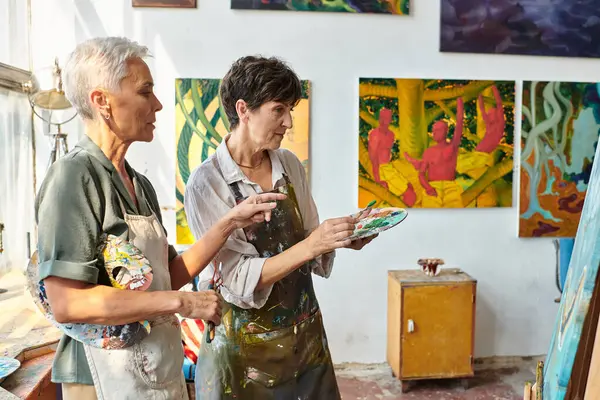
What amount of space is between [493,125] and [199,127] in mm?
2143

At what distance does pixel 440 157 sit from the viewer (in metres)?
3.95

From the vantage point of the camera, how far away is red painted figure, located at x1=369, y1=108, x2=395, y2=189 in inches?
153

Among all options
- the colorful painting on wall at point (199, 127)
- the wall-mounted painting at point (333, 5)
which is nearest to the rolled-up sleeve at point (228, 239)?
the colorful painting on wall at point (199, 127)

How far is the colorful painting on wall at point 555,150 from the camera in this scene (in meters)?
3.99

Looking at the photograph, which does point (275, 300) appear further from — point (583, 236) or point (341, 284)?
point (341, 284)

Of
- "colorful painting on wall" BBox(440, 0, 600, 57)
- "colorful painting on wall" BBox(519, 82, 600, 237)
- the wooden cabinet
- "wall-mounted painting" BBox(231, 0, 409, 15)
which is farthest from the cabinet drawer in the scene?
"wall-mounted painting" BBox(231, 0, 409, 15)

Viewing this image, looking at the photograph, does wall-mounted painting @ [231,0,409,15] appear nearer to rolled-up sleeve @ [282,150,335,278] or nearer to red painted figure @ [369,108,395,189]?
red painted figure @ [369,108,395,189]

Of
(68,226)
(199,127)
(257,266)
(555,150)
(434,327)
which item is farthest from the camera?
(555,150)

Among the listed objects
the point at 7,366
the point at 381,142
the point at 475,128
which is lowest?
the point at 7,366

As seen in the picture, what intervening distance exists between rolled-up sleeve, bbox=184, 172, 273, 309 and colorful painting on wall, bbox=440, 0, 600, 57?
2.71 meters

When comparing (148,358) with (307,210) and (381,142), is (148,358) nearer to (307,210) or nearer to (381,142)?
(307,210)

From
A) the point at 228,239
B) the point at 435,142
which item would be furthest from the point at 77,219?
the point at 435,142

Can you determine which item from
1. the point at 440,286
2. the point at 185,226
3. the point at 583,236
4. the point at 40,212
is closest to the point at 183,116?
the point at 185,226

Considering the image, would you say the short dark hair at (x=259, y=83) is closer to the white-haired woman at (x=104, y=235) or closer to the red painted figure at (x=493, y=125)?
the white-haired woman at (x=104, y=235)
